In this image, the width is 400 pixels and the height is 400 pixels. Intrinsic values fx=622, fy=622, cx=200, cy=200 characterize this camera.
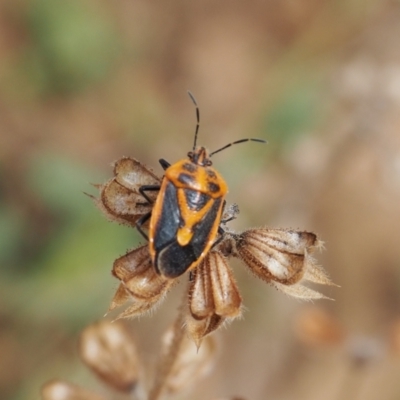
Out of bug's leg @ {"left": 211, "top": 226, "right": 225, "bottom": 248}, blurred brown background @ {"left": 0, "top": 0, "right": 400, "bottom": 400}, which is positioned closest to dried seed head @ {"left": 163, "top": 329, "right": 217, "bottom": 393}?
bug's leg @ {"left": 211, "top": 226, "right": 225, "bottom": 248}

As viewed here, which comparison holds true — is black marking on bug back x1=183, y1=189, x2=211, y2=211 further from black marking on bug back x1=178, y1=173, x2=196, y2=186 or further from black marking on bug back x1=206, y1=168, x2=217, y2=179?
black marking on bug back x1=206, y1=168, x2=217, y2=179

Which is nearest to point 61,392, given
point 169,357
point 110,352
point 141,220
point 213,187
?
point 110,352

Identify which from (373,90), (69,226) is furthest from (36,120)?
(373,90)

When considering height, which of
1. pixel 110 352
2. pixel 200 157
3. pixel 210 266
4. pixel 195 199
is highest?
pixel 200 157

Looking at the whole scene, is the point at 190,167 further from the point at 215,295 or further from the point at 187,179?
the point at 215,295

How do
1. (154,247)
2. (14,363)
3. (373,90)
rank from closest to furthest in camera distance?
(154,247) → (373,90) → (14,363)

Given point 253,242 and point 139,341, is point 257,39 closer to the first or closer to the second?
point 139,341

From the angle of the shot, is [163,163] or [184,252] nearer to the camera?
[184,252]

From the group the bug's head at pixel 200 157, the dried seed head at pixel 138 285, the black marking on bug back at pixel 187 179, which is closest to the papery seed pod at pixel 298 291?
the dried seed head at pixel 138 285
